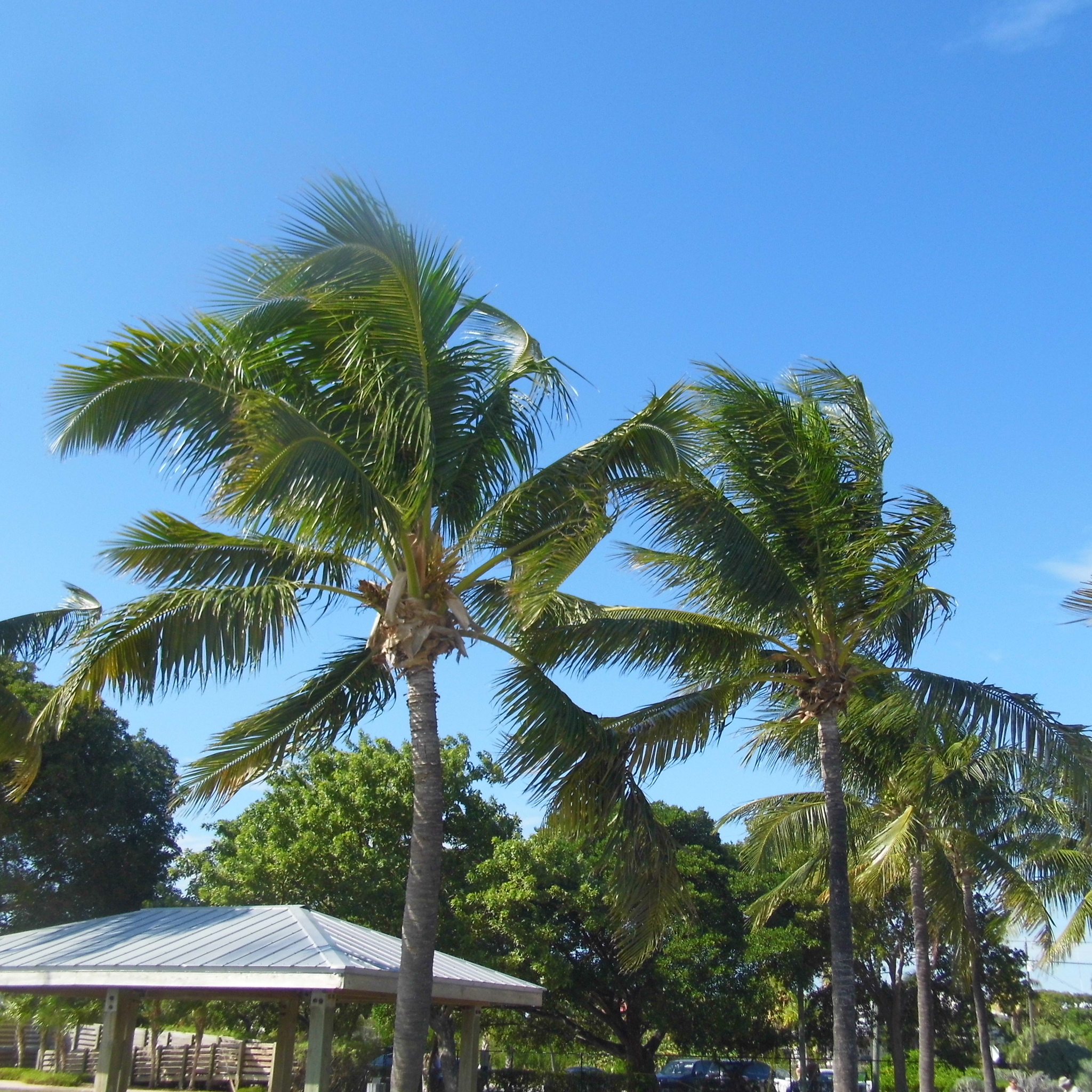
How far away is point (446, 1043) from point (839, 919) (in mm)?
14293

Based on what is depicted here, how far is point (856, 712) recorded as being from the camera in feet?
49.2

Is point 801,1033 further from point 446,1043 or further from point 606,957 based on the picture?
point 446,1043

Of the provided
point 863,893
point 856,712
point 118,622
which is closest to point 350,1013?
point 863,893

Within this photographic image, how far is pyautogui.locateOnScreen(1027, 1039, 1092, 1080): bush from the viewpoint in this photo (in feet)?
115

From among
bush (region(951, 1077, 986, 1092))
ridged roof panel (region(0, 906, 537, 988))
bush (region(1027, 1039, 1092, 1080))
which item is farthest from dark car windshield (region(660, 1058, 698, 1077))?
ridged roof panel (region(0, 906, 537, 988))

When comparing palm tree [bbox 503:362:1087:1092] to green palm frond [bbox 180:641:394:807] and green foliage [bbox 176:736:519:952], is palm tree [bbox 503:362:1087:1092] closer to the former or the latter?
green palm frond [bbox 180:641:394:807]

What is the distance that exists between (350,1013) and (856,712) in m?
16.7

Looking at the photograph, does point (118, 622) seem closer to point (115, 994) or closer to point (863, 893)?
point (115, 994)

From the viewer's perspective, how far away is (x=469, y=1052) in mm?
14703

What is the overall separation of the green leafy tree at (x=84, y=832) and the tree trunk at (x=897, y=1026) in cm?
2021

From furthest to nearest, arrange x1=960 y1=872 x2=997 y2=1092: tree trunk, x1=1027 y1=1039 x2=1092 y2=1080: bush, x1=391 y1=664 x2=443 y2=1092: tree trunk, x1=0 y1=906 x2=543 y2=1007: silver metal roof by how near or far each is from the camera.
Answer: x1=1027 y1=1039 x2=1092 y2=1080: bush < x1=960 y1=872 x2=997 y2=1092: tree trunk < x1=0 y1=906 x2=543 y2=1007: silver metal roof < x1=391 y1=664 x2=443 y2=1092: tree trunk

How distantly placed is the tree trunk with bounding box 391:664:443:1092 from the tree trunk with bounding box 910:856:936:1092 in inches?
545

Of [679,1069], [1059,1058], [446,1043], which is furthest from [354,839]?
[1059,1058]

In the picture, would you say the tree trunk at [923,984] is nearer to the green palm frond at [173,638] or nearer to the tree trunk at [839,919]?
the tree trunk at [839,919]
